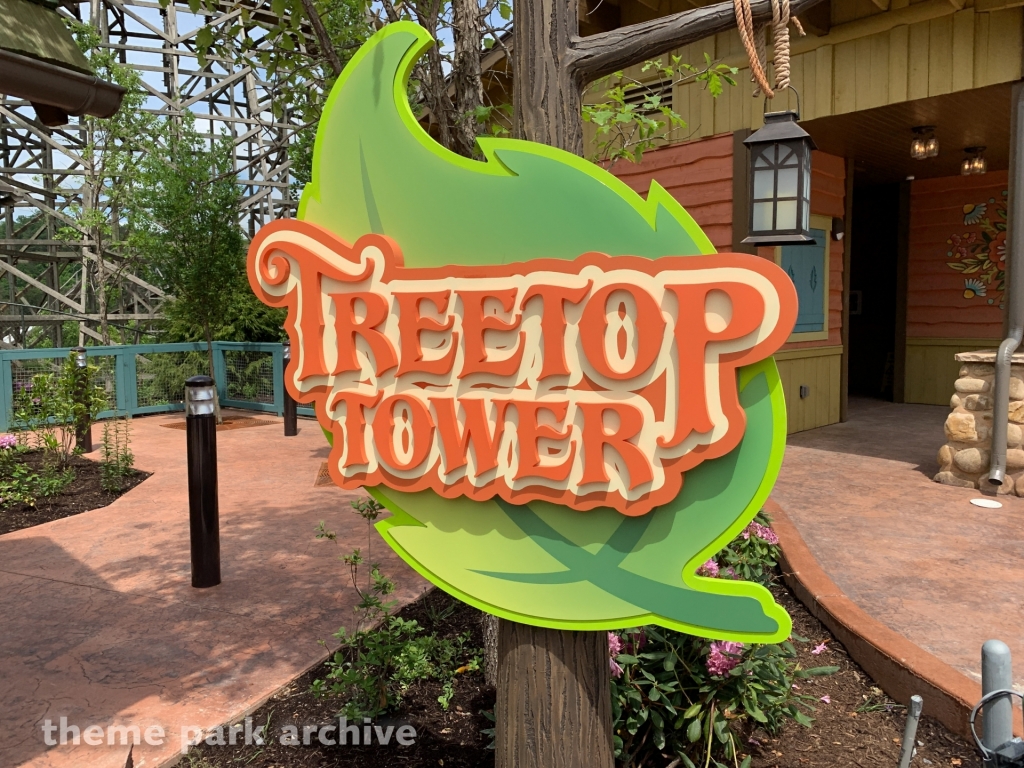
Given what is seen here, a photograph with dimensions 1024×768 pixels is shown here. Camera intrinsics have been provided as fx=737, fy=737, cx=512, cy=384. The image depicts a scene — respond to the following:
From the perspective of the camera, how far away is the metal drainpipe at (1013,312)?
16.7ft

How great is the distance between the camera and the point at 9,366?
341 inches

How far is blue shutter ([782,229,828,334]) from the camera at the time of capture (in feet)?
23.4

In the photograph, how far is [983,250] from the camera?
30.3ft

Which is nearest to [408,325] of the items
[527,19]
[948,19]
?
[527,19]

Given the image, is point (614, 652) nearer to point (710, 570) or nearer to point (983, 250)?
point (710, 570)

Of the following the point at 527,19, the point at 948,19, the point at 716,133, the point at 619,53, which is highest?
the point at 948,19

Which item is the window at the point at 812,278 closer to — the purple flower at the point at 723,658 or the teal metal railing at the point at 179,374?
the purple flower at the point at 723,658

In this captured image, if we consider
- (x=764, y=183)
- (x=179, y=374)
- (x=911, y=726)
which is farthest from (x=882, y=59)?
(x=179, y=374)

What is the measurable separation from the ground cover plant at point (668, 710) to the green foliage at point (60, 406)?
527 cm

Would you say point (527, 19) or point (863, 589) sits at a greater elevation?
point (527, 19)

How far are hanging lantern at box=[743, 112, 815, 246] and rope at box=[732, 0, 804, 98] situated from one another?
1423mm

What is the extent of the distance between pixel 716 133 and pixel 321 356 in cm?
585

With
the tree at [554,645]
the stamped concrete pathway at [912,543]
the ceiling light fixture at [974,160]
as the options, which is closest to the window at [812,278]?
the stamped concrete pathway at [912,543]

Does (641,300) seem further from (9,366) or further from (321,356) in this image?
(9,366)
